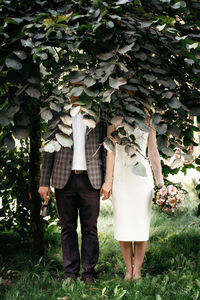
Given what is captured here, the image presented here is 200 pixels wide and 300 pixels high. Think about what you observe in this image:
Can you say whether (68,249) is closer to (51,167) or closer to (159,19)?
(51,167)

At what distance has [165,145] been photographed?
1.76 metres

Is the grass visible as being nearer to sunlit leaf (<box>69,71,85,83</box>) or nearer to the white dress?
the white dress

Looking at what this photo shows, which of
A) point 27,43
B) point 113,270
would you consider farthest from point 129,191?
point 27,43

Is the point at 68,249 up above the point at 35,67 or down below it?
below

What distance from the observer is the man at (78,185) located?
306 centimetres

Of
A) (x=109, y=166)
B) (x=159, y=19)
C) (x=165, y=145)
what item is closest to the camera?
(x=165, y=145)

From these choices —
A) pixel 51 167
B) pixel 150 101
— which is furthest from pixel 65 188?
pixel 150 101

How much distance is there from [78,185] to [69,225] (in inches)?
14.2

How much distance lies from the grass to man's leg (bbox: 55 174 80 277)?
0.19m

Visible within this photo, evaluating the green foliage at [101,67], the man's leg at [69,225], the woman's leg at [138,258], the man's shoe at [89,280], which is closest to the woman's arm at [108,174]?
the man's leg at [69,225]

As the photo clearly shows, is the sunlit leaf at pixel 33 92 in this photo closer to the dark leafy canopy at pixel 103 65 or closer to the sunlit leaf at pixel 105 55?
the dark leafy canopy at pixel 103 65

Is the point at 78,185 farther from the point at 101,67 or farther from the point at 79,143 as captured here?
the point at 101,67

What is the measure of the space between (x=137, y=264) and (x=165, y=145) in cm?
171

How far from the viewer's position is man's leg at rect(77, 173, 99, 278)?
310 cm
